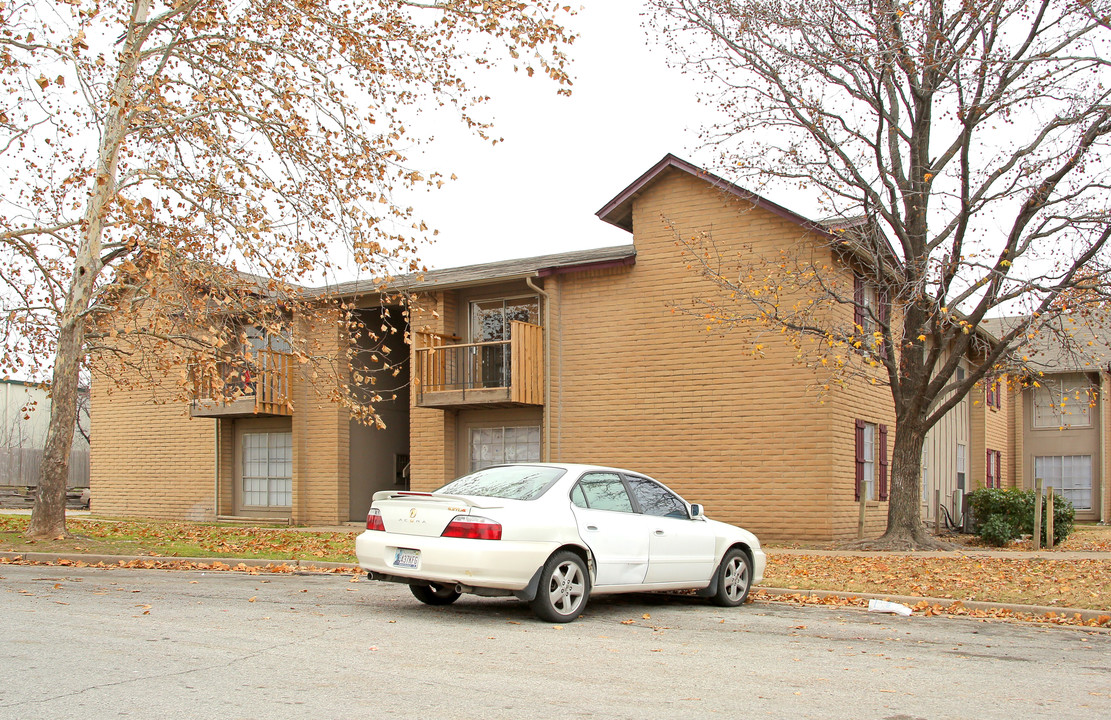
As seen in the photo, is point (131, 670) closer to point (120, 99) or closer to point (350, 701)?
point (350, 701)

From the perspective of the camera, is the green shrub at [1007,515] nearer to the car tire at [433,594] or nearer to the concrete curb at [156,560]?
the concrete curb at [156,560]

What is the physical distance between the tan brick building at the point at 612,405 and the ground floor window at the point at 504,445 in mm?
34

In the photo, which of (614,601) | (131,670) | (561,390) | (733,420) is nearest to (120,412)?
(561,390)

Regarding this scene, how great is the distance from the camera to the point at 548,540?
27.3ft

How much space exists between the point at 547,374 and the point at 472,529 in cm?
1182

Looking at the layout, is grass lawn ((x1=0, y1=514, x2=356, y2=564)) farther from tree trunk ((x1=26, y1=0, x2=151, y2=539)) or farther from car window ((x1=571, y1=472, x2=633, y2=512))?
car window ((x1=571, y1=472, x2=633, y2=512))

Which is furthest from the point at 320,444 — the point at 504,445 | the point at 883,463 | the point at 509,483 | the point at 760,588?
the point at 509,483

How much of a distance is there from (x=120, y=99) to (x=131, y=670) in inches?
428

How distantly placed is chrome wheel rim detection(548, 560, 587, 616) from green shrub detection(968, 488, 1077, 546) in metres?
14.2

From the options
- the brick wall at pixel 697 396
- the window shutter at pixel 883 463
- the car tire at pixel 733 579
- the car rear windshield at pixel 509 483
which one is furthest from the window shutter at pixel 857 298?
the car rear windshield at pixel 509 483

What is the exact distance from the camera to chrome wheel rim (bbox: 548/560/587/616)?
8.41 m

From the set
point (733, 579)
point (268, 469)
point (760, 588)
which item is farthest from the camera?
point (268, 469)

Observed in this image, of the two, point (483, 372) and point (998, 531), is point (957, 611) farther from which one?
point (483, 372)

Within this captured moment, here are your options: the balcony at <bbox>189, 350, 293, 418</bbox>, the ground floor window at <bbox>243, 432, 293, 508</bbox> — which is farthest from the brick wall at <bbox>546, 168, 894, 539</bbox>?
the ground floor window at <bbox>243, 432, 293, 508</bbox>
